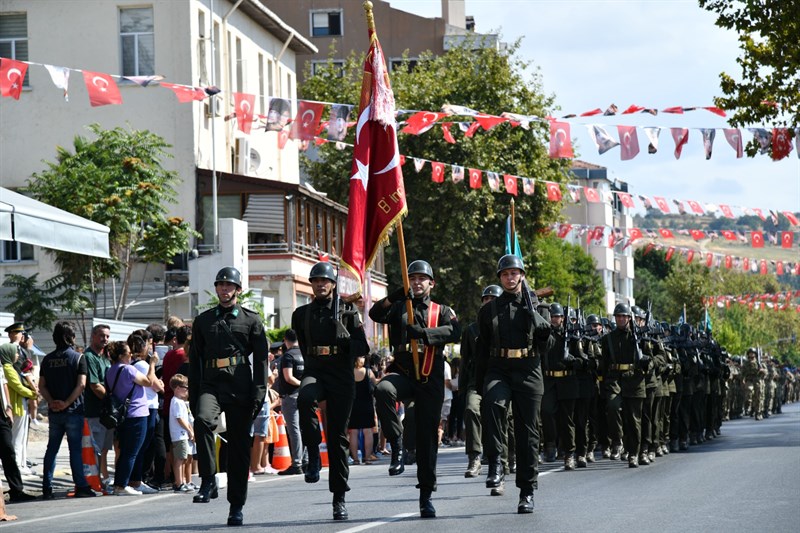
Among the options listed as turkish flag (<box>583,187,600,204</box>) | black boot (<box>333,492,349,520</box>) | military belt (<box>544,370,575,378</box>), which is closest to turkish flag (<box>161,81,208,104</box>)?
military belt (<box>544,370,575,378</box>)

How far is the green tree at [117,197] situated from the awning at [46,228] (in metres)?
19.7

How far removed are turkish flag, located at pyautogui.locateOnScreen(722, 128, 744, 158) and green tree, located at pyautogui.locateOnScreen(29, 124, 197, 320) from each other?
13.5 m

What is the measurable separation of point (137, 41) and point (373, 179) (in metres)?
32.6

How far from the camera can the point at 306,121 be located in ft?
101

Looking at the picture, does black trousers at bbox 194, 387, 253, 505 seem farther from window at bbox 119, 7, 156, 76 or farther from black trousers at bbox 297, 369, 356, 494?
window at bbox 119, 7, 156, 76

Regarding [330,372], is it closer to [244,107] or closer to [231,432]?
[231,432]

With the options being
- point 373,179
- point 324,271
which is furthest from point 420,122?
point 324,271

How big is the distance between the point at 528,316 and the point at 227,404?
273 centimetres

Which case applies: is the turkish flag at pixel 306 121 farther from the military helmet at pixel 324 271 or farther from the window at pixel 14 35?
the window at pixel 14 35

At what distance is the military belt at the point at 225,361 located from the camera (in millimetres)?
13133

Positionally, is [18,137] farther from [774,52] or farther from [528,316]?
[528,316]

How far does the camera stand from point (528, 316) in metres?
14.0

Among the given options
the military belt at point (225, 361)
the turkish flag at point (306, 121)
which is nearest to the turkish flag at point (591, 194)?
the turkish flag at point (306, 121)

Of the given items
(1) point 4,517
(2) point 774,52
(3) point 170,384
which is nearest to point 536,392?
(1) point 4,517
